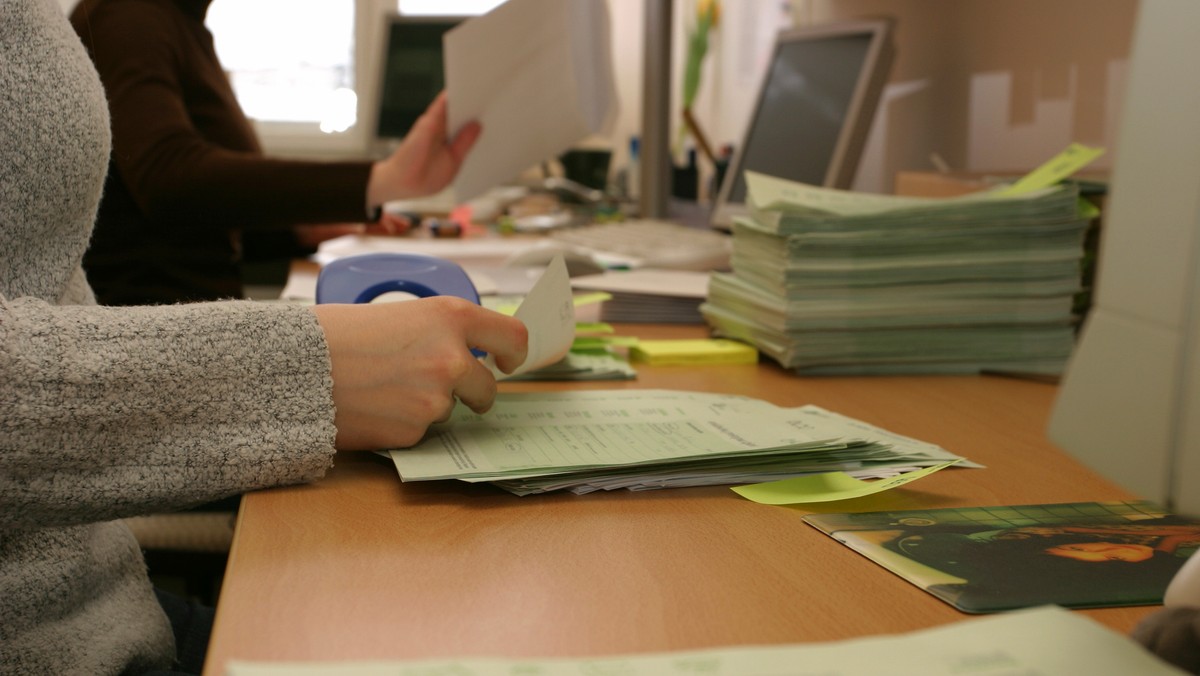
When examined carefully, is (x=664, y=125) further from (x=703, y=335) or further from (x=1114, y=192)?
(x=1114, y=192)

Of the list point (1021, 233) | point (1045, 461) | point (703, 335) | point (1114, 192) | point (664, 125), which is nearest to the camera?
point (1114, 192)

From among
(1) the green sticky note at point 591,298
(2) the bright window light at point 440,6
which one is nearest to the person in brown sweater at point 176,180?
(1) the green sticky note at point 591,298

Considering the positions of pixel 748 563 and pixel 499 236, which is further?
pixel 499 236

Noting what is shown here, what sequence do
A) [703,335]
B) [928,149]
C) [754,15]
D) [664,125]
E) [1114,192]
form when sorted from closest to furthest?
1. [1114,192]
2. [703,335]
3. [928,149]
4. [664,125]
5. [754,15]

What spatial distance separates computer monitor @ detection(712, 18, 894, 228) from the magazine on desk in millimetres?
985

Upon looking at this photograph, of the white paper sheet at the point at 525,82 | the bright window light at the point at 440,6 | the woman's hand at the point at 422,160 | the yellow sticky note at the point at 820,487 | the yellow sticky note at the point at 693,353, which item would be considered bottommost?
the yellow sticky note at the point at 693,353

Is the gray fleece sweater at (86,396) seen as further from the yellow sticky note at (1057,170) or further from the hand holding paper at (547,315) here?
the yellow sticky note at (1057,170)

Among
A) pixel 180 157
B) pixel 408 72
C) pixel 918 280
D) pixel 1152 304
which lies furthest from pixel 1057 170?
pixel 408 72

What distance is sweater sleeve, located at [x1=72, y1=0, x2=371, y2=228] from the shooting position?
131cm

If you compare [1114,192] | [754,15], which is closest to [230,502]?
[1114,192]

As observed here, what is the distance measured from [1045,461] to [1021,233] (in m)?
0.33

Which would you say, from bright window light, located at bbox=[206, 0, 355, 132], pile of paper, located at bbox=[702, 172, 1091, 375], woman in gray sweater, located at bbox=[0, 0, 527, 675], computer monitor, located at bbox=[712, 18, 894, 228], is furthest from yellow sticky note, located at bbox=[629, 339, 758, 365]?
bright window light, located at bbox=[206, 0, 355, 132]

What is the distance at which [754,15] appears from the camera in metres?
2.65

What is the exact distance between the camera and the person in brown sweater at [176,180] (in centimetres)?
131
